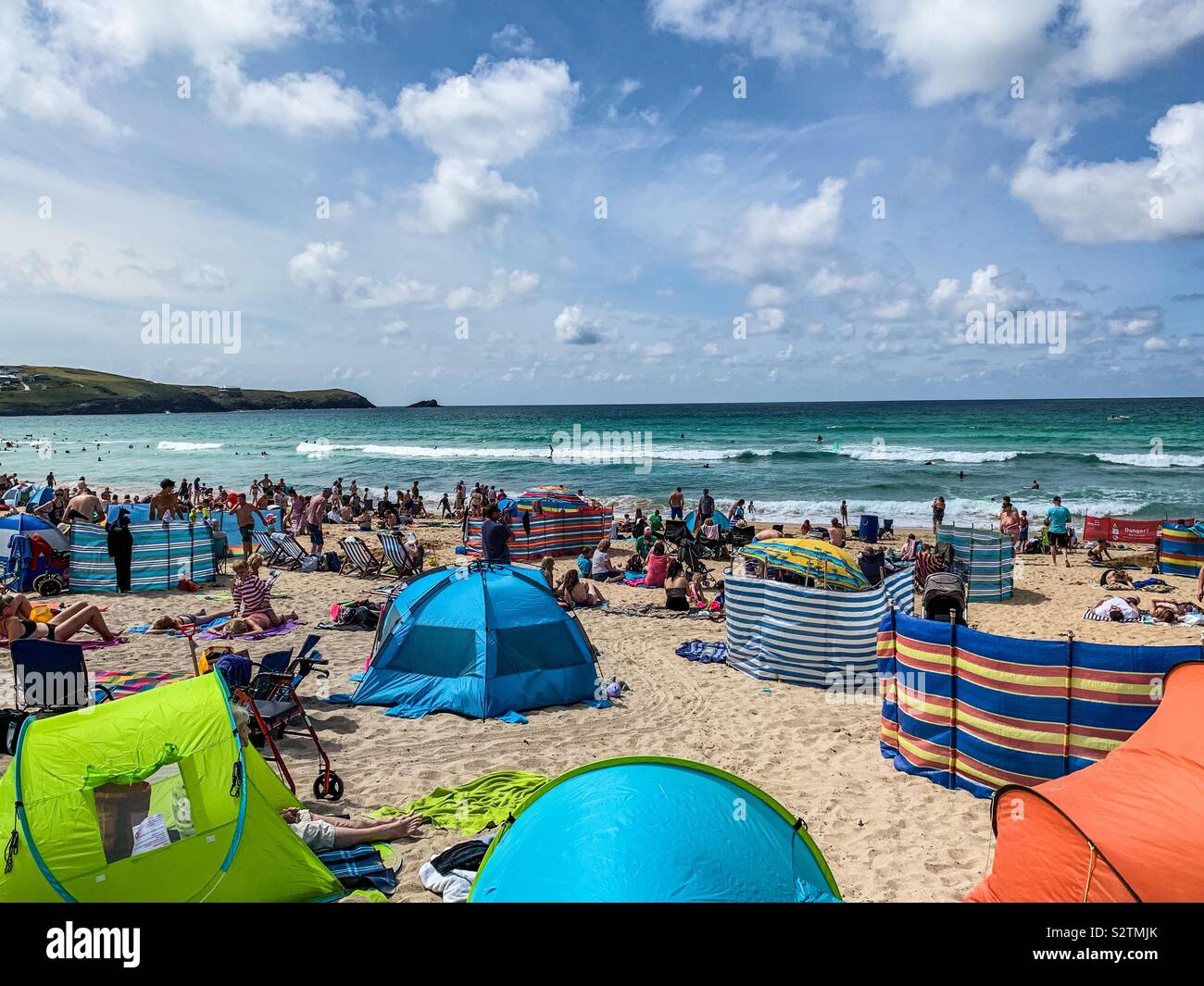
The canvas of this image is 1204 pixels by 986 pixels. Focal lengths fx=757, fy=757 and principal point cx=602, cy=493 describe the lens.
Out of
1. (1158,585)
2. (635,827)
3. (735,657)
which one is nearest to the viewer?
(635,827)

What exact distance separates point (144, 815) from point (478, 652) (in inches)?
170

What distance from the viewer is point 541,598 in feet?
29.3

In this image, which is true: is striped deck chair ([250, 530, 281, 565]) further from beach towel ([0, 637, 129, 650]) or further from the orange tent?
the orange tent

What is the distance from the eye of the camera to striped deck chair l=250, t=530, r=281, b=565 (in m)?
17.3

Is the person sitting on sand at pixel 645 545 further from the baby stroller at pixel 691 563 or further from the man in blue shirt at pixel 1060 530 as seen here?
the man in blue shirt at pixel 1060 530

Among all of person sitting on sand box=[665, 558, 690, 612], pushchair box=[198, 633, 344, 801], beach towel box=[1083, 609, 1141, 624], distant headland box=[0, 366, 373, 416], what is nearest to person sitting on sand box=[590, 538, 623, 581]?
person sitting on sand box=[665, 558, 690, 612]

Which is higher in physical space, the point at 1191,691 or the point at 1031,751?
the point at 1191,691

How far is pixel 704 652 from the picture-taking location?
10688mm

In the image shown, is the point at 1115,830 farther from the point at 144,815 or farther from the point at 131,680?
the point at 131,680

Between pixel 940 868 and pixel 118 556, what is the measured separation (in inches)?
544

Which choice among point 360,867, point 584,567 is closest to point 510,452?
point 584,567
